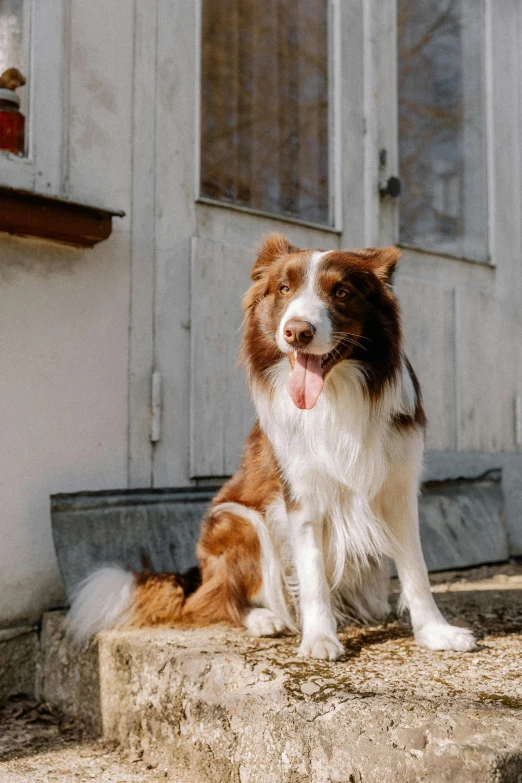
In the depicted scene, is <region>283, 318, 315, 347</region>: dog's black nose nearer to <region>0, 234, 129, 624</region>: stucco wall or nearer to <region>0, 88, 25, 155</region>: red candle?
<region>0, 234, 129, 624</region>: stucco wall

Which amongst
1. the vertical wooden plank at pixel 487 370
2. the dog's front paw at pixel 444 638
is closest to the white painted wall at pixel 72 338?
the dog's front paw at pixel 444 638

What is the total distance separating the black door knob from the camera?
183 inches

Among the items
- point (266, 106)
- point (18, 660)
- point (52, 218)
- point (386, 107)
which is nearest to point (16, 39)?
point (52, 218)

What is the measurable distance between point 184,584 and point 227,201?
2094 mm

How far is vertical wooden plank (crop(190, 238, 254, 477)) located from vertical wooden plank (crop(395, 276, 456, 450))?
1238 millimetres

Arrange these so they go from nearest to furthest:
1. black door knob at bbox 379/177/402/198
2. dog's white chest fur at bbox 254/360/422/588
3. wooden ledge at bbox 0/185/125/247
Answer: dog's white chest fur at bbox 254/360/422/588 < wooden ledge at bbox 0/185/125/247 < black door knob at bbox 379/177/402/198

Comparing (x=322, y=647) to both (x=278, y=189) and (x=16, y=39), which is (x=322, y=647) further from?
(x=16, y=39)

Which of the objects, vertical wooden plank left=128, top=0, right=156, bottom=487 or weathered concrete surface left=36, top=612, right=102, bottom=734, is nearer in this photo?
weathered concrete surface left=36, top=612, right=102, bottom=734

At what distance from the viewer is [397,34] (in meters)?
4.86

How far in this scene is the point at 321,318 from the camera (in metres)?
2.31

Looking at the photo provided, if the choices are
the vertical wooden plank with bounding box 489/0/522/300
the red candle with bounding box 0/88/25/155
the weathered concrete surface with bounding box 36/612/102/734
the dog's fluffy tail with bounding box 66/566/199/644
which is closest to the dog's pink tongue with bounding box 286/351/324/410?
the dog's fluffy tail with bounding box 66/566/199/644

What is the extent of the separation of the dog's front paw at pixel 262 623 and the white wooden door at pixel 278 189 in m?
1.04

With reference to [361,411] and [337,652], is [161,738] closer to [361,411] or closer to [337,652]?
[337,652]

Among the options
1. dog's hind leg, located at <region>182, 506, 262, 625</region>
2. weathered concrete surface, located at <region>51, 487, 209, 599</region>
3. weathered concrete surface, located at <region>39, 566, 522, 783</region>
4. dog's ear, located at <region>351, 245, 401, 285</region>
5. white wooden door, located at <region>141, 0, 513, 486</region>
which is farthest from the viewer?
white wooden door, located at <region>141, 0, 513, 486</region>
